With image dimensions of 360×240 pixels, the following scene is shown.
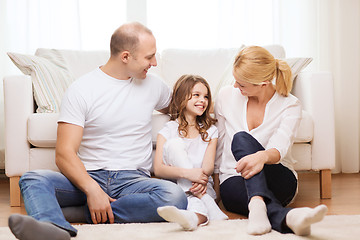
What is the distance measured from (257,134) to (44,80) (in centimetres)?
119

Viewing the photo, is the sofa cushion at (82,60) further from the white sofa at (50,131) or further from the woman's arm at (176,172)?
the woman's arm at (176,172)

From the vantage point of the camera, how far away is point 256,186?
1.79 meters

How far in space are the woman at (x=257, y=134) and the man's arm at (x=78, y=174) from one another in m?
0.50

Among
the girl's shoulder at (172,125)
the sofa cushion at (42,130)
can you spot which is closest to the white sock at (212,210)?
the girl's shoulder at (172,125)

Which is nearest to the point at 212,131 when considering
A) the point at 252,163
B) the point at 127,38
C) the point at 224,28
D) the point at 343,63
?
the point at 252,163

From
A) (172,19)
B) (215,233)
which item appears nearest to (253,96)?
(215,233)

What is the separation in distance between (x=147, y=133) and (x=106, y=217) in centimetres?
43

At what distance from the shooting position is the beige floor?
7.27 feet

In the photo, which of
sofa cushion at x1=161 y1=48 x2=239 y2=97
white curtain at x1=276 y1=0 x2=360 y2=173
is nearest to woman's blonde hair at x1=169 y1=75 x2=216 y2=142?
sofa cushion at x1=161 y1=48 x2=239 y2=97

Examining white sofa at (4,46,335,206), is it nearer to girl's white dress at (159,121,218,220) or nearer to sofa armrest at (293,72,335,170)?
sofa armrest at (293,72,335,170)

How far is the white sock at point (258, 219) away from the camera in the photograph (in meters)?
1.63

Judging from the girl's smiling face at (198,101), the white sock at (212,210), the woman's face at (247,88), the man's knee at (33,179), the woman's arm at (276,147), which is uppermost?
the woman's face at (247,88)

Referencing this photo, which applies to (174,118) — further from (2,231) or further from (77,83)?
(2,231)

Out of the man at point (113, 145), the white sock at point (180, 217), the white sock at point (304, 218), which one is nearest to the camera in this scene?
the white sock at point (304, 218)
